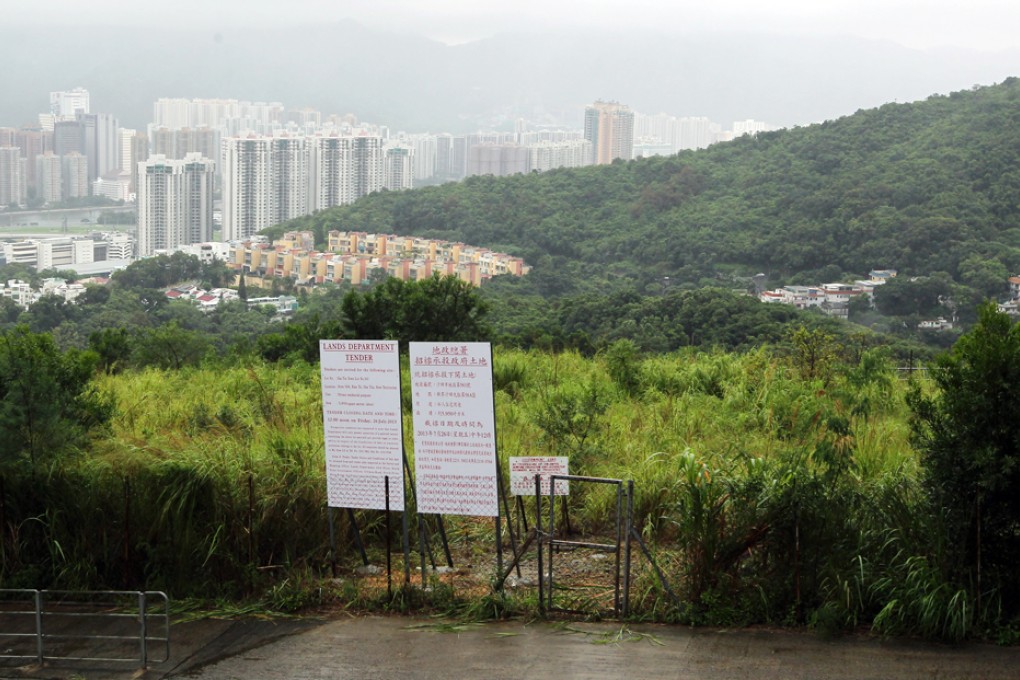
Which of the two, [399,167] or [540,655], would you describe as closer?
[540,655]

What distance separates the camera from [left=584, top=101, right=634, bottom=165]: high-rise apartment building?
13162cm

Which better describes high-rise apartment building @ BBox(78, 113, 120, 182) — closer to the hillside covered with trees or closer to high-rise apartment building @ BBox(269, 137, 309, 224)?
high-rise apartment building @ BBox(269, 137, 309, 224)

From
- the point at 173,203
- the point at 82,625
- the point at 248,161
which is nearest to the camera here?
the point at 82,625

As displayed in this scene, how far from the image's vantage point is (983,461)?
440 cm

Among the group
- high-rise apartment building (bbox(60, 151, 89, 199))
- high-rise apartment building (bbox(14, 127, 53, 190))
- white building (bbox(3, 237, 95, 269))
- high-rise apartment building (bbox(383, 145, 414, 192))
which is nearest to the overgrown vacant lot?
white building (bbox(3, 237, 95, 269))

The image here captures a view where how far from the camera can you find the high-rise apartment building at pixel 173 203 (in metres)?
96.1

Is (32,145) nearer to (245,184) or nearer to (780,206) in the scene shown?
(245,184)

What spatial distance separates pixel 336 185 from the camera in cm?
11012

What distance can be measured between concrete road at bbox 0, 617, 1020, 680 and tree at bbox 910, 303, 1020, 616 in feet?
1.19

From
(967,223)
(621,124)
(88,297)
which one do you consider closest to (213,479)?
(88,297)

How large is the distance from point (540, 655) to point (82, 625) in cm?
210

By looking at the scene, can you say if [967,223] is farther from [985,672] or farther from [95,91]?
[95,91]

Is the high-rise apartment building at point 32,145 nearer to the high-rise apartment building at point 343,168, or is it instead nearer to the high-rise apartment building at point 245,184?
the high-rise apartment building at point 245,184

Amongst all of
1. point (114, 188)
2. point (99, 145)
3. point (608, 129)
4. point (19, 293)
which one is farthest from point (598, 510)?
point (99, 145)
